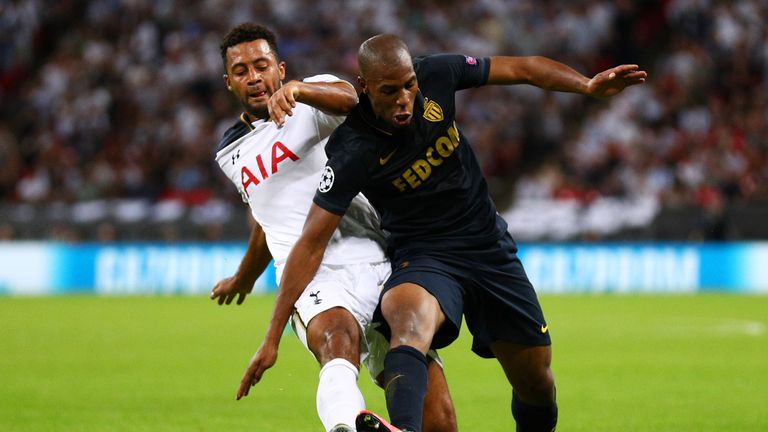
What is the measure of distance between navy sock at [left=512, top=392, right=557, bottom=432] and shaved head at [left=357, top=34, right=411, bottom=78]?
1.93 metres

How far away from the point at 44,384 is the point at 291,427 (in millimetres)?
2927

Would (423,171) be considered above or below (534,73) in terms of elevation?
below

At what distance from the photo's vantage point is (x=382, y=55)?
4.72 m

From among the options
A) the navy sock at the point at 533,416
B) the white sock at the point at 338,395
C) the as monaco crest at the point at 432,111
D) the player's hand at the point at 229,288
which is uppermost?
the as monaco crest at the point at 432,111

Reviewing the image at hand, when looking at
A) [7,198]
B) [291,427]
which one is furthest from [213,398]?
[7,198]

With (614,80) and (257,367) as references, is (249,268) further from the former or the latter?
(614,80)

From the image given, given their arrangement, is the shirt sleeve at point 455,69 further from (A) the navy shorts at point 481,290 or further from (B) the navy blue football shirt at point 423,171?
(A) the navy shorts at point 481,290

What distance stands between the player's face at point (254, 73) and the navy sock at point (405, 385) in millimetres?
1553

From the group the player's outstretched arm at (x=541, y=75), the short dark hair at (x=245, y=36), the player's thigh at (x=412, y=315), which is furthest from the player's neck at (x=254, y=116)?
the player's thigh at (x=412, y=315)

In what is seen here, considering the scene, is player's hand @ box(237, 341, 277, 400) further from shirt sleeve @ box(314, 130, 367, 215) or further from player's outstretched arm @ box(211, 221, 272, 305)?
player's outstretched arm @ box(211, 221, 272, 305)

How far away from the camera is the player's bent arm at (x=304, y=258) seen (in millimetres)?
4922

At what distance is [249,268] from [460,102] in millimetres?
15357

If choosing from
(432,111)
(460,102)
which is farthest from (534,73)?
(460,102)

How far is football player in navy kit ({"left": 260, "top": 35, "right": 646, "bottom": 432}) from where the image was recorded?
4.76 metres
